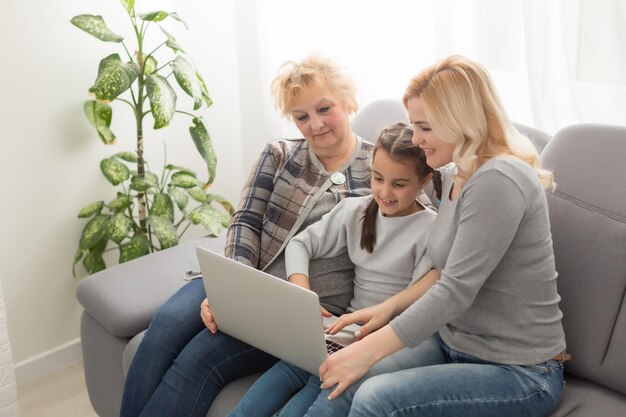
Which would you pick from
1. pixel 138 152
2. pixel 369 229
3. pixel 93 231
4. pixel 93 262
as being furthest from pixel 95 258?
pixel 369 229

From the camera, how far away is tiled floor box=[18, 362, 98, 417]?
91.7 inches

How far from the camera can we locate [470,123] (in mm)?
1393

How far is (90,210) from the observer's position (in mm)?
2498

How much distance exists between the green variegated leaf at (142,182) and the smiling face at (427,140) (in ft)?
4.05

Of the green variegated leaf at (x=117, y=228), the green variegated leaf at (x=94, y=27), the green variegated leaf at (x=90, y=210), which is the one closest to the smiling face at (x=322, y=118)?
the green variegated leaf at (x=94, y=27)

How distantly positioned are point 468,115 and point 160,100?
1.22m

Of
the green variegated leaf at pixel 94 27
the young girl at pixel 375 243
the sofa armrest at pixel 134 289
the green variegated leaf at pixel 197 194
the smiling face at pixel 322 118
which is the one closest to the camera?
the young girl at pixel 375 243

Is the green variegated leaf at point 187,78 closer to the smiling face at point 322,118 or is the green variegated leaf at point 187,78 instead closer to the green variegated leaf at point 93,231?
the green variegated leaf at point 93,231

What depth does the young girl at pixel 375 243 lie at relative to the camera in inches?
61.2

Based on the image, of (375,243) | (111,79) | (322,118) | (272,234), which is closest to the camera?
(375,243)

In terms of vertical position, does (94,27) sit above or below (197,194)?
above

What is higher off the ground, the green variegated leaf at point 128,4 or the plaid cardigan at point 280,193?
the green variegated leaf at point 128,4

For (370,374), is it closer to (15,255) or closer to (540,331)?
(540,331)

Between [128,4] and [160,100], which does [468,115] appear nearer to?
[160,100]
